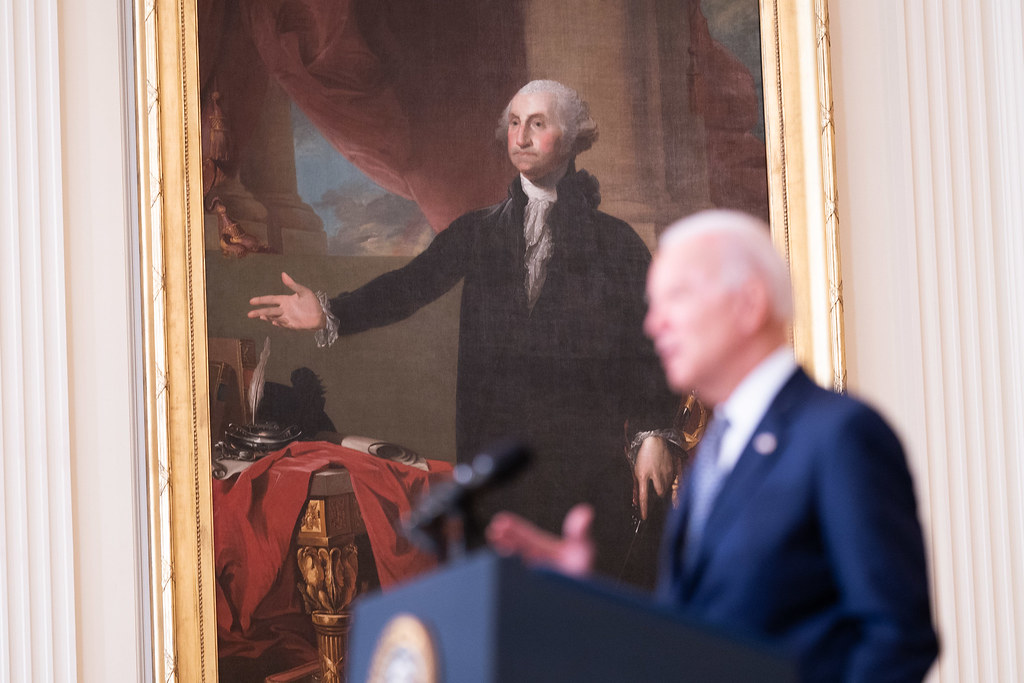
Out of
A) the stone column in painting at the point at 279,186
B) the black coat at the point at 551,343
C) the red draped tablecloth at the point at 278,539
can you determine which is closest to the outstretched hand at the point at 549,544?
the red draped tablecloth at the point at 278,539

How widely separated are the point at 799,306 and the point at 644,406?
103 cm

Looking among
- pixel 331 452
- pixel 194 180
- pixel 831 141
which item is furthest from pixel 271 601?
pixel 831 141

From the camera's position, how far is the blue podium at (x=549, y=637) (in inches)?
58.3

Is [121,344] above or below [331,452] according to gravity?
above

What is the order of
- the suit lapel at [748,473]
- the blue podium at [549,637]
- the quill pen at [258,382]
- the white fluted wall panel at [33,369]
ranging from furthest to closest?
1. the quill pen at [258,382]
2. the white fluted wall panel at [33,369]
3. the suit lapel at [748,473]
4. the blue podium at [549,637]

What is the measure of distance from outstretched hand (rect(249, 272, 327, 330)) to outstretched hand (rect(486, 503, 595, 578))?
158 inches

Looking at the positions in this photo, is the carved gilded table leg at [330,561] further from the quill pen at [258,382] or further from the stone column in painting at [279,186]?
the stone column in painting at [279,186]

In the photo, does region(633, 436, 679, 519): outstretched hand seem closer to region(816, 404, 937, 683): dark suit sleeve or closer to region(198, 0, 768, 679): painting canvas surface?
region(198, 0, 768, 679): painting canvas surface

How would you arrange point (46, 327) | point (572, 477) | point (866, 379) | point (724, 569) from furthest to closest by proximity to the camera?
point (866, 379), point (572, 477), point (46, 327), point (724, 569)

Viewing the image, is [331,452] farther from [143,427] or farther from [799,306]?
[799,306]

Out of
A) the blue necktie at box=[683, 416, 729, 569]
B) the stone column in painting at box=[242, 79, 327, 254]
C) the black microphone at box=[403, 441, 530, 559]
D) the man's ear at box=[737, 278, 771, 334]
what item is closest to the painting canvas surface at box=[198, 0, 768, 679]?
the stone column in painting at box=[242, 79, 327, 254]

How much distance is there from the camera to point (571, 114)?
20.4ft

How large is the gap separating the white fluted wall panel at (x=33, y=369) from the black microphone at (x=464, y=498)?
406cm

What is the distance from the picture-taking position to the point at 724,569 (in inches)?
75.7
